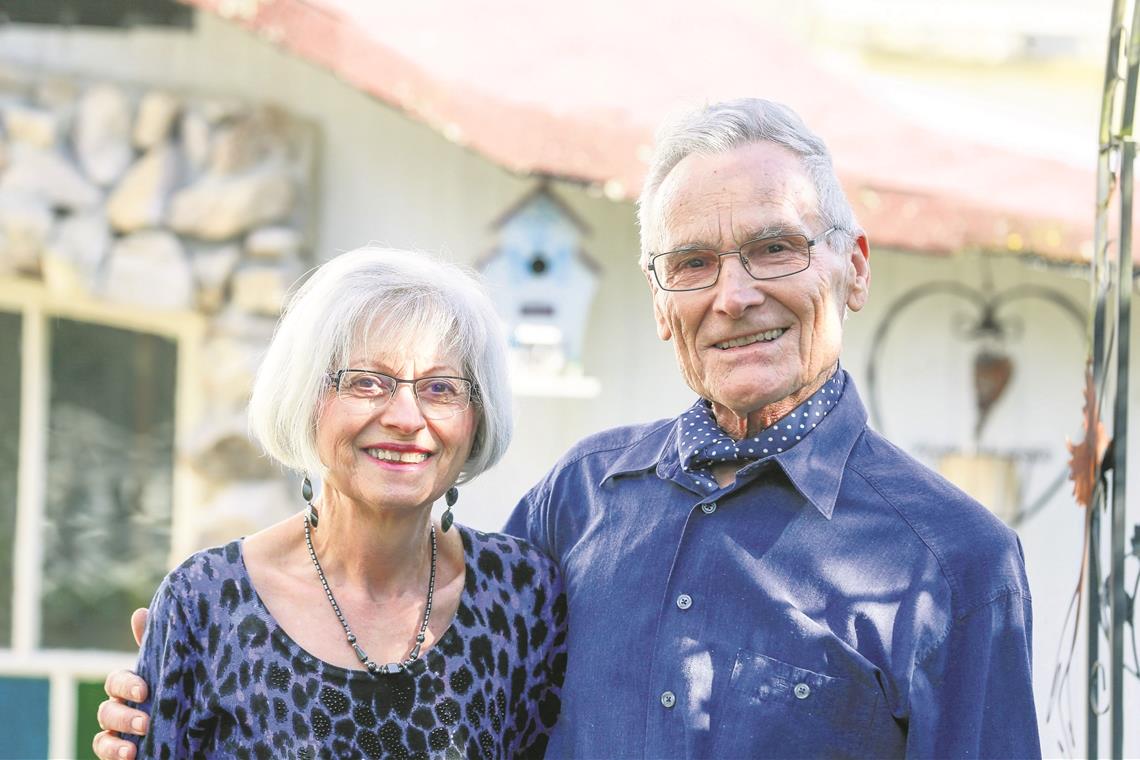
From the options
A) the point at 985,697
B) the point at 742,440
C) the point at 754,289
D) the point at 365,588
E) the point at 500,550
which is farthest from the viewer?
the point at 500,550

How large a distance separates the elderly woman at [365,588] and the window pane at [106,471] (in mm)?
2385

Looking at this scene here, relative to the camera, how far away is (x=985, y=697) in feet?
6.20

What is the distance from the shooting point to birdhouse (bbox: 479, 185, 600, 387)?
4078 mm

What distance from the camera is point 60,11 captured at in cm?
437

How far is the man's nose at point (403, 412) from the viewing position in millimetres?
2166

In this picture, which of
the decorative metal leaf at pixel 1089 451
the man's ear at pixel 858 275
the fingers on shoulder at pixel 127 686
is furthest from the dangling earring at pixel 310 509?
the decorative metal leaf at pixel 1089 451

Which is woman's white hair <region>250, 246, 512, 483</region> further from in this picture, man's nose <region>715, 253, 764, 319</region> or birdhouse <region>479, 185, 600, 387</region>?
birdhouse <region>479, 185, 600, 387</region>

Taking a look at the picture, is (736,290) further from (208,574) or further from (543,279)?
(543,279)

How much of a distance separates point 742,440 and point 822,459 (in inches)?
5.7

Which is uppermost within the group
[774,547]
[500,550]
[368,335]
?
[368,335]

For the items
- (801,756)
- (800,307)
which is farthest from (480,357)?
(801,756)

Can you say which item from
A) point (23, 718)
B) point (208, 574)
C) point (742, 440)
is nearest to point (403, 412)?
point (208, 574)

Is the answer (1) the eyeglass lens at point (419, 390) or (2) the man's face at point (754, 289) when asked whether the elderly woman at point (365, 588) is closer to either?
(1) the eyeglass lens at point (419, 390)

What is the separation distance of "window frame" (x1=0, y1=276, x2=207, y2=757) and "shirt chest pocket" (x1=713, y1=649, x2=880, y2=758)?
9.07ft
